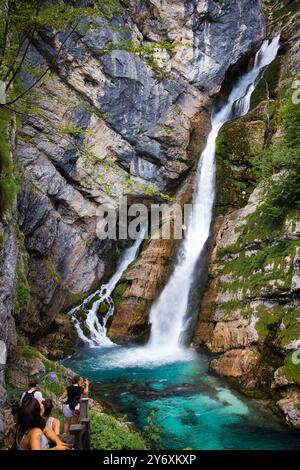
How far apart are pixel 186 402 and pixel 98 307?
8951 millimetres

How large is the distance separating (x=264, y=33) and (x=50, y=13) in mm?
26113

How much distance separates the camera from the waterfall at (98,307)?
18.2 meters

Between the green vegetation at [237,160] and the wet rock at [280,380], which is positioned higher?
the green vegetation at [237,160]

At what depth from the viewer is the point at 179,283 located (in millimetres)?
19453

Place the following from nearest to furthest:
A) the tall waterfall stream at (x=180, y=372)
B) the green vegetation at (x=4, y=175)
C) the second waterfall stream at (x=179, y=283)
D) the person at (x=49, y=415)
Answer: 1. the person at (x=49, y=415)
2. the green vegetation at (x=4, y=175)
3. the tall waterfall stream at (x=180, y=372)
4. the second waterfall stream at (x=179, y=283)

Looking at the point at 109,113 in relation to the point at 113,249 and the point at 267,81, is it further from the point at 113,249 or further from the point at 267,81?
the point at 267,81

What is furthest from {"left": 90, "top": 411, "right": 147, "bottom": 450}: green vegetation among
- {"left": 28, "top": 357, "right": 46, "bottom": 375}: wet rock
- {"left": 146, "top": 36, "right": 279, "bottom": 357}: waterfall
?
{"left": 146, "top": 36, "right": 279, "bottom": 357}: waterfall

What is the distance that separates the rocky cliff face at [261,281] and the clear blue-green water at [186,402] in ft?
2.02

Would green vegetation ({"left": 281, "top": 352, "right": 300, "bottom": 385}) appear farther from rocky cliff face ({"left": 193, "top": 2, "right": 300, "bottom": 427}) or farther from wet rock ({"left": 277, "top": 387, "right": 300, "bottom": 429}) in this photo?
wet rock ({"left": 277, "top": 387, "right": 300, "bottom": 429})

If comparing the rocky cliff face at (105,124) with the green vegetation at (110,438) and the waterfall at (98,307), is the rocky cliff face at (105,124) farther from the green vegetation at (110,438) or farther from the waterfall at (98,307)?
the green vegetation at (110,438)

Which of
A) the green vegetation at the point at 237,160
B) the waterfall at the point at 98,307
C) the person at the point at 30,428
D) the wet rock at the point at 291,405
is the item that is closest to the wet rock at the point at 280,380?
the wet rock at the point at 291,405

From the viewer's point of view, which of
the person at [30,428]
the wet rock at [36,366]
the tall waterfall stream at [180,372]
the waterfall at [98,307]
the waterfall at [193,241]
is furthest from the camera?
the waterfall at [98,307]

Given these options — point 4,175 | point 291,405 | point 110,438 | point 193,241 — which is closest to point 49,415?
point 110,438

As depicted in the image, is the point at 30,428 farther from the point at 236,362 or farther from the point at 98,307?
the point at 98,307
